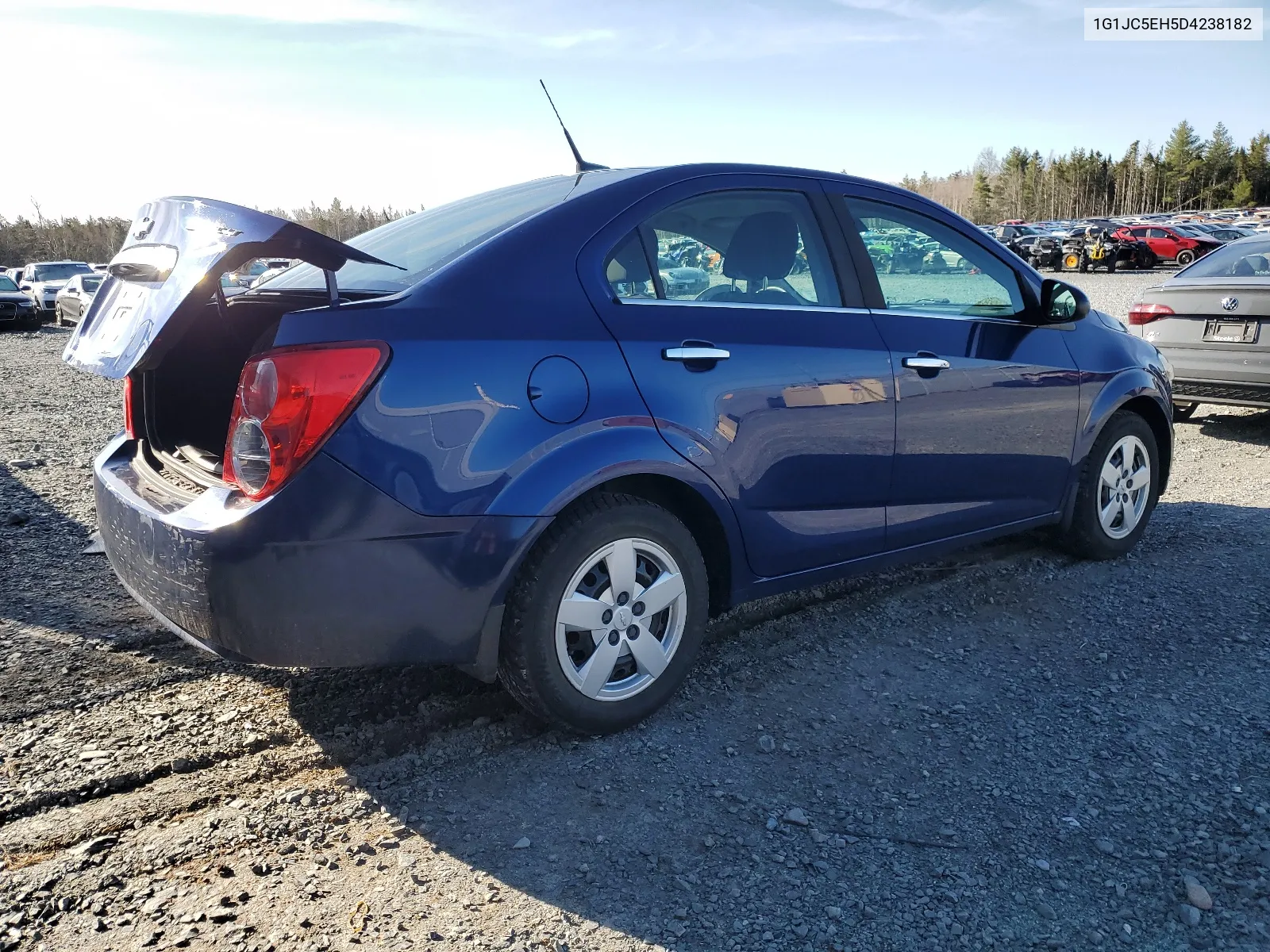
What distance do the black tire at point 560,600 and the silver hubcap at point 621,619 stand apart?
3cm

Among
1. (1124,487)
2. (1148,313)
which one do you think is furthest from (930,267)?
(1148,313)

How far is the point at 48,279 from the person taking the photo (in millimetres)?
30828

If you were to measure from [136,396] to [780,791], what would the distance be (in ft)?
7.85

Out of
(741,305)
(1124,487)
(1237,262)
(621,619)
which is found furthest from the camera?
(1237,262)

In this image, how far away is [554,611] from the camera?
9.36 feet

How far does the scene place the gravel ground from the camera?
2.28m

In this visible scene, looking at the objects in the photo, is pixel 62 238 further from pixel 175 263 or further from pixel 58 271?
pixel 175 263

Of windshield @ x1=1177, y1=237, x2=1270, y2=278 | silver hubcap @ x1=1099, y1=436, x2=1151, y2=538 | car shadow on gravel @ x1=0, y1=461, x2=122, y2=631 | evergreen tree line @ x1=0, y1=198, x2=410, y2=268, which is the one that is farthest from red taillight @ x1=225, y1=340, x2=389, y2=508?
evergreen tree line @ x1=0, y1=198, x2=410, y2=268

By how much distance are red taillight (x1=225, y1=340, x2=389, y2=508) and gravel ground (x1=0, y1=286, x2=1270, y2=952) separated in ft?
2.99

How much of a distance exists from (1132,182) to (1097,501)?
14439cm

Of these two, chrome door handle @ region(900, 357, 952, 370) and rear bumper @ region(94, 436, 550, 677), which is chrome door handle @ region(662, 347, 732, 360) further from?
chrome door handle @ region(900, 357, 952, 370)

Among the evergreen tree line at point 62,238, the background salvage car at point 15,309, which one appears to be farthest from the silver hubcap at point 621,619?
the evergreen tree line at point 62,238

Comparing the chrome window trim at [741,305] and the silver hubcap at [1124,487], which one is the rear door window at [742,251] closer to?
the chrome window trim at [741,305]

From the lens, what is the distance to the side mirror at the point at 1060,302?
4258 mm
